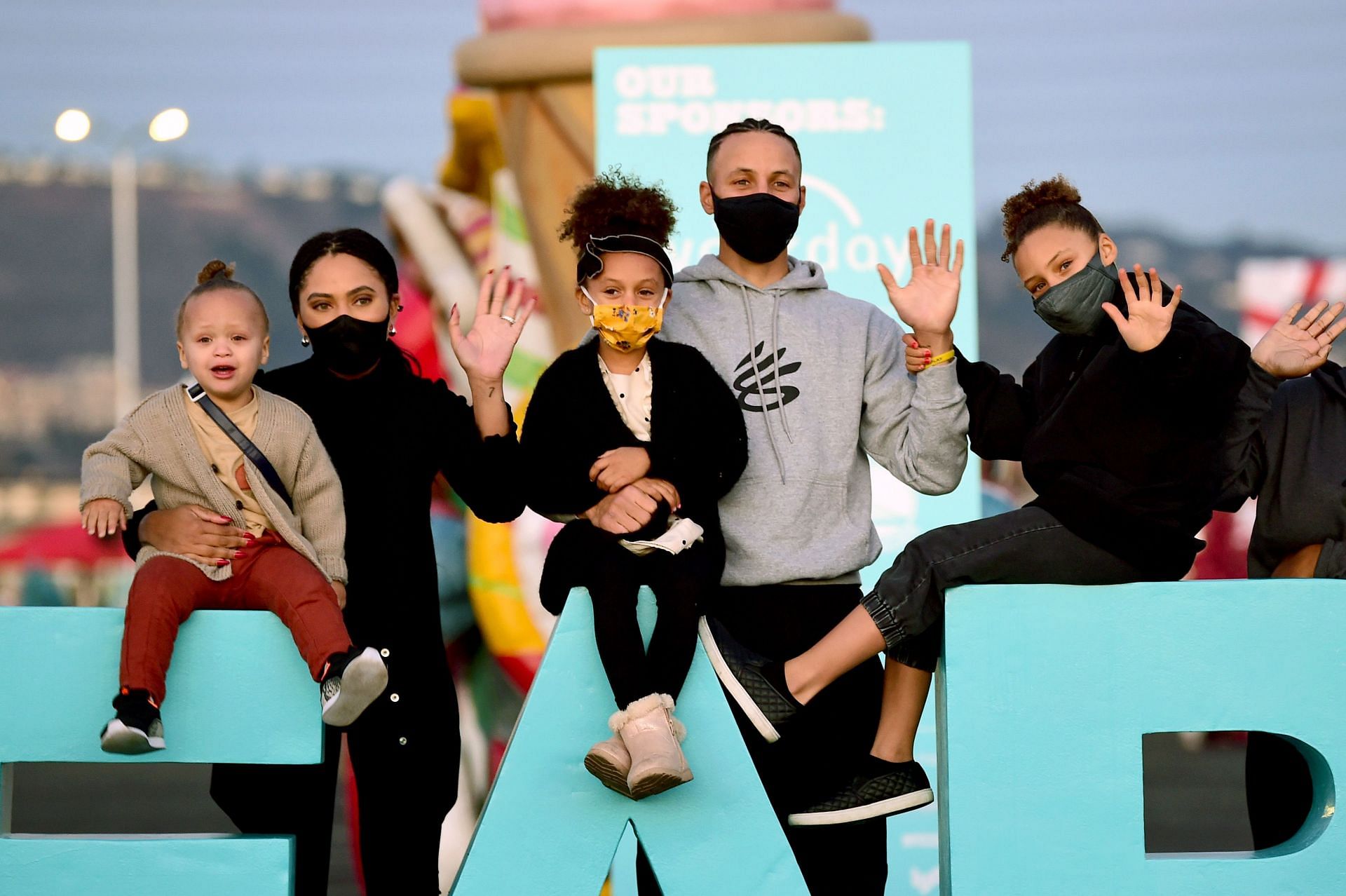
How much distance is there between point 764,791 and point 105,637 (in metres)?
1.41

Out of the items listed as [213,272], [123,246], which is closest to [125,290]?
[123,246]

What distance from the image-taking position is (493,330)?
326 cm

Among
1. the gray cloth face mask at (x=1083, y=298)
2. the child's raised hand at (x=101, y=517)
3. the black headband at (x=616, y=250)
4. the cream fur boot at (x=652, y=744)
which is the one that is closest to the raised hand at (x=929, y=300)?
the gray cloth face mask at (x=1083, y=298)

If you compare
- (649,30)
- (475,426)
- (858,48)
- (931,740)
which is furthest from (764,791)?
(649,30)

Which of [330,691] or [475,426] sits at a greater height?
[475,426]

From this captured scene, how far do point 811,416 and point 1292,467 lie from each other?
1.14 metres

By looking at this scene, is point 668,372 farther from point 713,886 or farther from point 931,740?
point 931,740

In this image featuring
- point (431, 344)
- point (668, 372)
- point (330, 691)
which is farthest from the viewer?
point (431, 344)

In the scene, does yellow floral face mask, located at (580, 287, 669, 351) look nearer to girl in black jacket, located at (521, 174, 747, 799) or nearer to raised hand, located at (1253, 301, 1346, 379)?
girl in black jacket, located at (521, 174, 747, 799)

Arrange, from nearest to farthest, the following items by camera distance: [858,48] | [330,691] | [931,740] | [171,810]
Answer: [330,691]
[931,740]
[858,48]
[171,810]

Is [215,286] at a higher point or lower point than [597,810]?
higher

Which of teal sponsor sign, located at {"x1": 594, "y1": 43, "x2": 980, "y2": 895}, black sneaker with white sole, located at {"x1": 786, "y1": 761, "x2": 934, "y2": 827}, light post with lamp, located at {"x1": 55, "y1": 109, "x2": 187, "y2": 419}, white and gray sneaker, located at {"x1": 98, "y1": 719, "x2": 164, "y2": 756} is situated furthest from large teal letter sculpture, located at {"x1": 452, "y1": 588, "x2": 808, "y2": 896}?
light post with lamp, located at {"x1": 55, "y1": 109, "x2": 187, "y2": 419}

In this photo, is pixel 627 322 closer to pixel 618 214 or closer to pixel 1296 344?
pixel 618 214

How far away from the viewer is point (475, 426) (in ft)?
10.7
